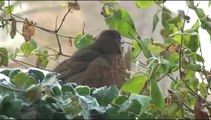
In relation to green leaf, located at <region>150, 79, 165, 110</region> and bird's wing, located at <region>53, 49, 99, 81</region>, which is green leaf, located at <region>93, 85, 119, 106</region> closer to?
green leaf, located at <region>150, 79, 165, 110</region>

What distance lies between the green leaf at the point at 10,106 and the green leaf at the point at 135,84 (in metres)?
0.25

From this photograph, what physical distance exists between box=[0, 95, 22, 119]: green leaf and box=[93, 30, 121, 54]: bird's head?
93 cm

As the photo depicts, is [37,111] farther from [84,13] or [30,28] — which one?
[84,13]

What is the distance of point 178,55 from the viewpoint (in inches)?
35.7

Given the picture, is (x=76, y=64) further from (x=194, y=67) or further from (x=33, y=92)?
(x=33, y=92)

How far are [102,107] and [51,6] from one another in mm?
2031

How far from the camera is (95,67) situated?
130 cm

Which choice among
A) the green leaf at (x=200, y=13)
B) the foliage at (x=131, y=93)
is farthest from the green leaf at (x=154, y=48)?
the green leaf at (x=200, y=13)

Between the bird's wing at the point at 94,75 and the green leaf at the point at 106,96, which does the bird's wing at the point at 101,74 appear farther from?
the green leaf at the point at 106,96

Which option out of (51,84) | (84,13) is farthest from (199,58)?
(84,13)

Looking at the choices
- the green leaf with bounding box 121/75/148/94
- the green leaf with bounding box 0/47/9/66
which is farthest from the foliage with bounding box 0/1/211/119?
the green leaf with bounding box 0/47/9/66

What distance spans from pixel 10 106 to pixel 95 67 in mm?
741

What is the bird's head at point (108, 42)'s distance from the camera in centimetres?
152

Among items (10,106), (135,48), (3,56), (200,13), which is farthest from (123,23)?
(10,106)
